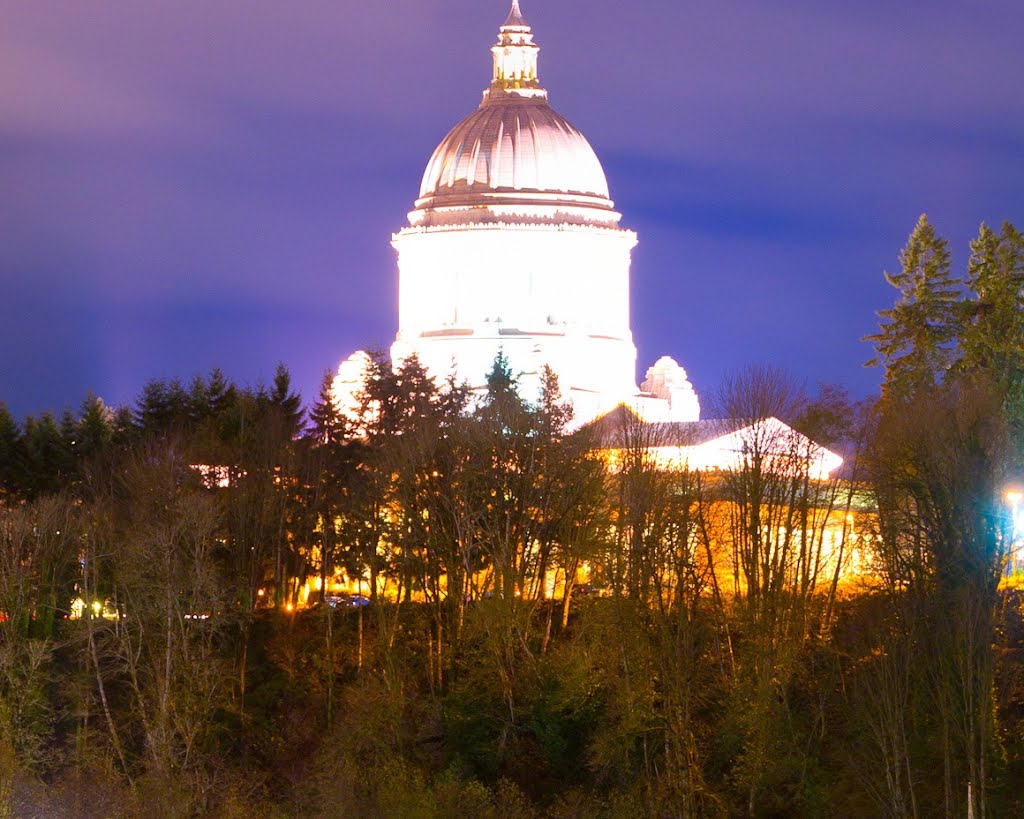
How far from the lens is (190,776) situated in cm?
5394

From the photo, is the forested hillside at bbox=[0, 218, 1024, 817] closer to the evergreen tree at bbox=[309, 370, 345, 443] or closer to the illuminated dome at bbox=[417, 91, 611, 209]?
the evergreen tree at bbox=[309, 370, 345, 443]


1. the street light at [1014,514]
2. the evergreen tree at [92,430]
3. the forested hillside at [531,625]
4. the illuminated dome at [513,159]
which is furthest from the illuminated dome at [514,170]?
the street light at [1014,514]

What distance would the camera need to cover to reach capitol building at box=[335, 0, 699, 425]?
290ft

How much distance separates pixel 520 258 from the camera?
8956 centimetres

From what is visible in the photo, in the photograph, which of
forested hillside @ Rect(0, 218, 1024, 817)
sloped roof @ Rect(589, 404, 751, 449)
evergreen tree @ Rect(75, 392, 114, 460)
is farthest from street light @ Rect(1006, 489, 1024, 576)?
evergreen tree @ Rect(75, 392, 114, 460)

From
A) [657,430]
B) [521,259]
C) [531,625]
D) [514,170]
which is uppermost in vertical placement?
[514,170]

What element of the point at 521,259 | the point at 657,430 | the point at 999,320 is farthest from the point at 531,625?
the point at 521,259

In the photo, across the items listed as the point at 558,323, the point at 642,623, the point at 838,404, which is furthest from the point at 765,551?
the point at 558,323

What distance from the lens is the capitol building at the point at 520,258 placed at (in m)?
88.4

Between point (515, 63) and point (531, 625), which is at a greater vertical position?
point (515, 63)

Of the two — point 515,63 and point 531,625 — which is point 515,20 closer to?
point 515,63

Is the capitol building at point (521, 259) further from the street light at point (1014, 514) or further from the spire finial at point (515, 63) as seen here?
the street light at point (1014, 514)

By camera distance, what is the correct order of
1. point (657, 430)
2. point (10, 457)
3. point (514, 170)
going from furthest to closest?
1. point (514, 170)
2. point (10, 457)
3. point (657, 430)

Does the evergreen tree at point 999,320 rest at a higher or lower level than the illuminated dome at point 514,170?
lower
